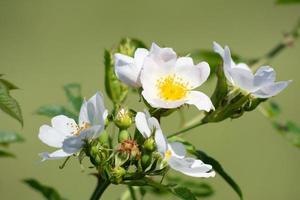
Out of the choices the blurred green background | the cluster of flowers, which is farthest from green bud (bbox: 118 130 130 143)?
the blurred green background

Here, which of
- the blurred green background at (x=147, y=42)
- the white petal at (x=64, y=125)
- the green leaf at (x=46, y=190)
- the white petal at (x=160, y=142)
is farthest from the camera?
the blurred green background at (x=147, y=42)

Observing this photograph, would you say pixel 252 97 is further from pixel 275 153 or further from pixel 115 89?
pixel 275 153

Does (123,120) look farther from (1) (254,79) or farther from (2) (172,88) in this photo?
(1) (254,79)

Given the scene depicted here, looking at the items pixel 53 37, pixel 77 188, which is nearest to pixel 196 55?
pixel 77 188

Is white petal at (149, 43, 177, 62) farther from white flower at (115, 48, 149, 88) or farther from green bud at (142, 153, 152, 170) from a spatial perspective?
green bud at (142, 153, 152, 170)

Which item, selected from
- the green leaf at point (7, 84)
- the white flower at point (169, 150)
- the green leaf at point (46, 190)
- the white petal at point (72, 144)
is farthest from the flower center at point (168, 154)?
the green leaf at point (46, 190)

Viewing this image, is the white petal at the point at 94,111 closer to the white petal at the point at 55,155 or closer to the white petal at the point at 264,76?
the white petal at the point at 55,155

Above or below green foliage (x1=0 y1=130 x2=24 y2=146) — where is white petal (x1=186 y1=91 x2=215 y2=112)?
above

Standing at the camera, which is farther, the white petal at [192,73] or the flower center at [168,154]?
the white petal at [192,73]
